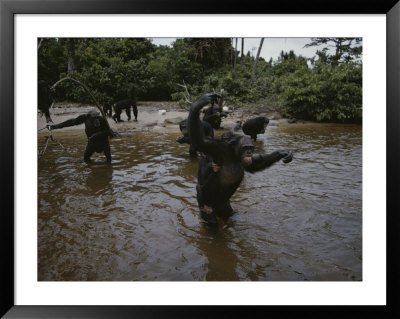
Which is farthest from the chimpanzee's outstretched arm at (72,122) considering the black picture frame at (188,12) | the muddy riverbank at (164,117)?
the muddy riverbank at (164,117)

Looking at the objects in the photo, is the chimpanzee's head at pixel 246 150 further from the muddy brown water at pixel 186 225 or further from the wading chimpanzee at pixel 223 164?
the muddy brown water at pixel 186 225

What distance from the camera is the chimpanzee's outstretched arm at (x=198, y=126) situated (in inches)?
101

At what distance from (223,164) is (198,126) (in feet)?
2.27

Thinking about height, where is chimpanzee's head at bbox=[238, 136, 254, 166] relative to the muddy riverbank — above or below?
below

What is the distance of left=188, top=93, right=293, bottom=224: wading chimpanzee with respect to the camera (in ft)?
9.86

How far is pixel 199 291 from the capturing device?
2785mm

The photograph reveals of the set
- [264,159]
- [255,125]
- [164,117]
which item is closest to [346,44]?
[264,159]

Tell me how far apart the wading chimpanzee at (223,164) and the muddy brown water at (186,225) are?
461mm

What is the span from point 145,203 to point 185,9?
9.77 ft

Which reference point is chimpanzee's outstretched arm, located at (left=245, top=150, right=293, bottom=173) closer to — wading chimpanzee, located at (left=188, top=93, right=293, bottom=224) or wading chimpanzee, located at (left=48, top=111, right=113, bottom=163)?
wading chimpanzee, located at (left=188, top=93, right=293, bottom=224)

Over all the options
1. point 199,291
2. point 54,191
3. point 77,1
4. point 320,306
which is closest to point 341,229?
point 320,306

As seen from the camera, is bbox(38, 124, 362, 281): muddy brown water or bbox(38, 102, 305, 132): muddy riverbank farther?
bbox(38, 102, 305, 132): muddy riverbank

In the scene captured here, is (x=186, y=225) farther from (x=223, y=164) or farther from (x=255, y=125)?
(x=255, y=125)

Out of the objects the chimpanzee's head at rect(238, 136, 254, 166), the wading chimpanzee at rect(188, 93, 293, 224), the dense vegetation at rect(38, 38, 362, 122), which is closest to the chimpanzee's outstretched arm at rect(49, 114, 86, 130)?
the dense vegetation at rect(38, 38, 362, 122)
